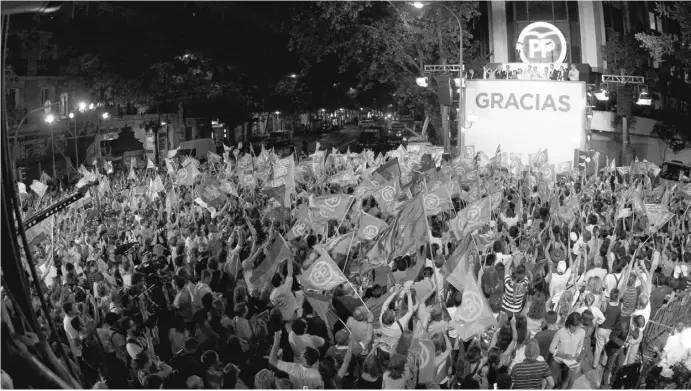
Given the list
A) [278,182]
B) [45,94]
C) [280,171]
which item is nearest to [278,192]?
[278,182]

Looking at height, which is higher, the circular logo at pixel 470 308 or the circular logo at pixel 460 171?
the circular logo at pixel 460 171

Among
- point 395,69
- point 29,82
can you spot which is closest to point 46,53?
point 29,82

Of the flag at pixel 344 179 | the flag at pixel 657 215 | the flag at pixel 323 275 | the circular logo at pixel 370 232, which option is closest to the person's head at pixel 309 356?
the flag at pixel 323 275

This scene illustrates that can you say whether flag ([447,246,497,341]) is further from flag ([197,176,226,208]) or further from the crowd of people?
flag ([197,176,226,208])

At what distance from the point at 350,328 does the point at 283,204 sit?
6.81 meters

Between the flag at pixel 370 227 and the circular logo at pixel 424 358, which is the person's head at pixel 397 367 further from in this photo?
the flag at pixel 370 227

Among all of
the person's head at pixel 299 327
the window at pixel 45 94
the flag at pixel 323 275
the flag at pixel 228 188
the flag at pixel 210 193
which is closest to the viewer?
the person's head at pixel 299 327

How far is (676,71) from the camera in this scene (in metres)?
32.3

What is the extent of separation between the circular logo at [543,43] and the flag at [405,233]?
19.9 meters

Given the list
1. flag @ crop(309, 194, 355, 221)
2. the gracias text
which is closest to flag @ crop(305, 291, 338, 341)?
flag @ crop(309, 194, 355, 221)

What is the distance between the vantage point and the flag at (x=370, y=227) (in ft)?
31.4

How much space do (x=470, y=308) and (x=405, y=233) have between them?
330 centimetres

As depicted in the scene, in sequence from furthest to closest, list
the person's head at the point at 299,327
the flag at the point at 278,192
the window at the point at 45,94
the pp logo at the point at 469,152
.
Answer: the window at the point at 45,94, the pp logo at the point at 469,152, the flag at the point at 278,192, the person's head at the point at 299,327

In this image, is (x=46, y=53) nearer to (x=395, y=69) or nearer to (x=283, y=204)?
(x=395, y=69)
